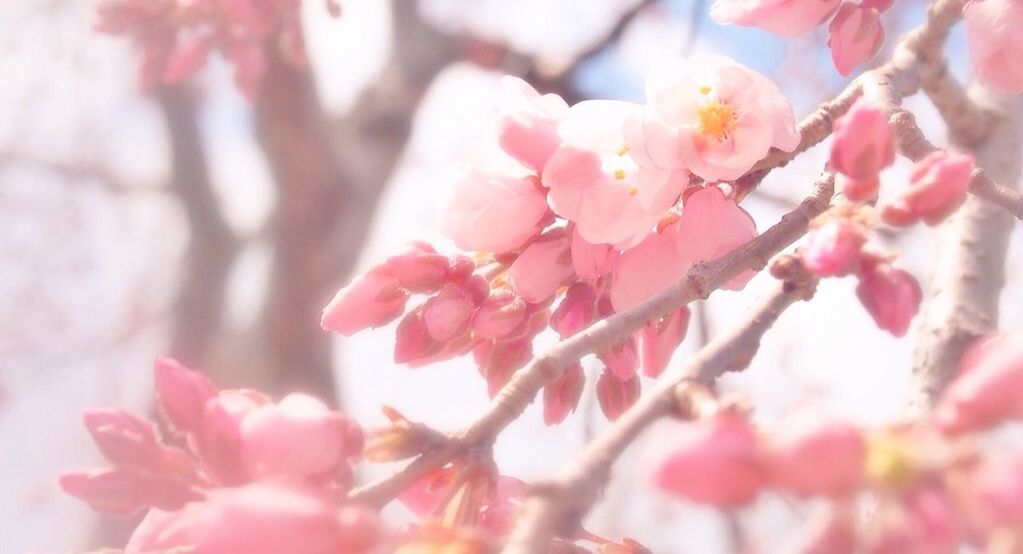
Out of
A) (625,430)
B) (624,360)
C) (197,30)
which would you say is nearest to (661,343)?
(624,360)

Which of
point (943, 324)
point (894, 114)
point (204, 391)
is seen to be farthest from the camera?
point (943, 324)

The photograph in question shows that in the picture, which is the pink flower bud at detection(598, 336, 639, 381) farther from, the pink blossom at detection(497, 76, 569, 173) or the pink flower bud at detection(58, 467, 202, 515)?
the pink flower bud at detection(58, 467, 202, 515)

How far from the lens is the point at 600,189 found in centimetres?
72

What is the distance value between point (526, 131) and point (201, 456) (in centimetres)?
33

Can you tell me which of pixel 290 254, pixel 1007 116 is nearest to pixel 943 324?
pixel 1007 116

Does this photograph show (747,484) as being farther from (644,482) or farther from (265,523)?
(265,523)

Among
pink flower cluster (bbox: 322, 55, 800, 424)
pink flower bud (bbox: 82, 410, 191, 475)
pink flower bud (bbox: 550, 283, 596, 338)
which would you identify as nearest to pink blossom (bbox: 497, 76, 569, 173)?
pink flower cluster (bbox: 322, 55, 800, 424)

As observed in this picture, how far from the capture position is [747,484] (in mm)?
350

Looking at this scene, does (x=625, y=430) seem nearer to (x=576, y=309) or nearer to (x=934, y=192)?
(x=934, y=192)

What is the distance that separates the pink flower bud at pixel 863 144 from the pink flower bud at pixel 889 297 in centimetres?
6

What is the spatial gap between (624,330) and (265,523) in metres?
0.26

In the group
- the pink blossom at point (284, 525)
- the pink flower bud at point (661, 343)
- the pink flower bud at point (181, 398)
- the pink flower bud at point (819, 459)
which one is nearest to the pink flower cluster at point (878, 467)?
the pink flower bud at point (819, 459)

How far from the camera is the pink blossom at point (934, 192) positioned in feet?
1.74

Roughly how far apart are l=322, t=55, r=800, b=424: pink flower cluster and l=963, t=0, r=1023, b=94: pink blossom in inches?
7.4
